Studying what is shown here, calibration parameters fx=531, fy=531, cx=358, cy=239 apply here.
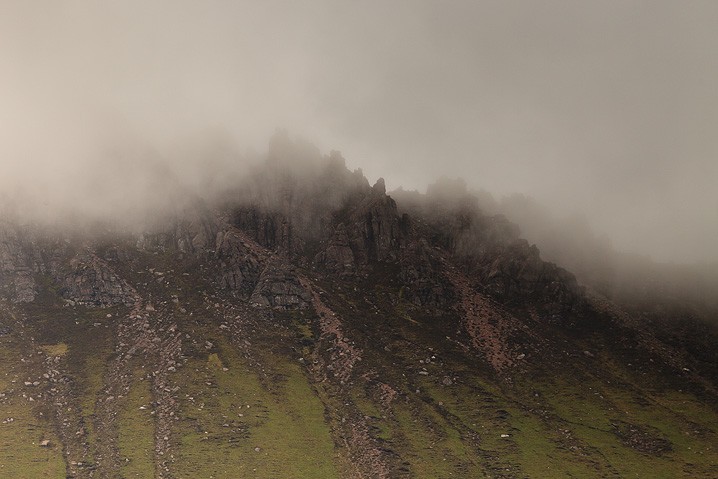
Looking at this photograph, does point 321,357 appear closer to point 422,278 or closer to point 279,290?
point 279,290

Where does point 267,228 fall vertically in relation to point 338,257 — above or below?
above

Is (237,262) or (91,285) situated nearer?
(91,285)

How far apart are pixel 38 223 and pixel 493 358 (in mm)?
147220

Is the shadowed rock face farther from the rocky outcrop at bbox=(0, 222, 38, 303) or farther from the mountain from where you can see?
the mountain

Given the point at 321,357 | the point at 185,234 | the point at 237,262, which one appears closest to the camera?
the point at 321,357

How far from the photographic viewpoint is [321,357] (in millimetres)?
141750

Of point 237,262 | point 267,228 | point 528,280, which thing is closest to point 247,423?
point 237,262

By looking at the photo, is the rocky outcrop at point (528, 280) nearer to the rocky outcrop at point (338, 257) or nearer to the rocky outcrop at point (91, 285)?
the rocky outcrop at point (338, 257)

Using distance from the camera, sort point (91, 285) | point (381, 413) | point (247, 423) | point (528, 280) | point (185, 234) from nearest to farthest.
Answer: point (247, 423), point (381, 413), point (91, 285), point (185, 234), point (528, 280)

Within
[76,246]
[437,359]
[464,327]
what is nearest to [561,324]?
[464,327]

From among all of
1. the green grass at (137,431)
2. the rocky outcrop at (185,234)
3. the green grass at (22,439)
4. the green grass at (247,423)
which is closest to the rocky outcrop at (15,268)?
the rocky outcrop at (185,234)

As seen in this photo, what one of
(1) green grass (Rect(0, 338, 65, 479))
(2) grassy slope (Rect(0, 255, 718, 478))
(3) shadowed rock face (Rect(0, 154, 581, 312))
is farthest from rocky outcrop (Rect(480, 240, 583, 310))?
(1) green grass (Rect(0, 338, 65, 479))

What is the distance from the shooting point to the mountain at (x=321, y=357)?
100375mm

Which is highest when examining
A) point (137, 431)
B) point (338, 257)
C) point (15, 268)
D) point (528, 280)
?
point (528, 280)
